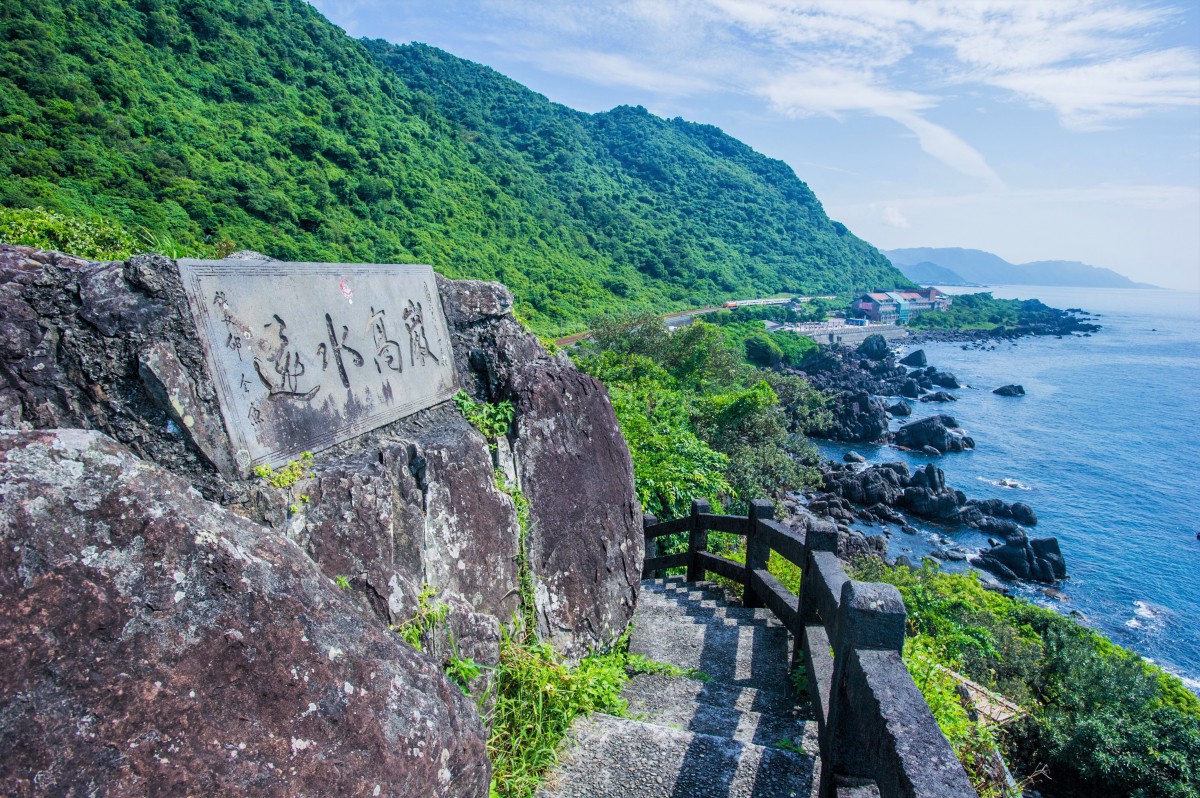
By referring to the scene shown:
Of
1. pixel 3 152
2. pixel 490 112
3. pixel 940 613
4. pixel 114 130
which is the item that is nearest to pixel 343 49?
pixel 490 112

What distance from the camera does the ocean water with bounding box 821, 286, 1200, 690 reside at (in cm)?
2277

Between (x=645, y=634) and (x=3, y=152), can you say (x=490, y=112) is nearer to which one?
(x=3, y=152)

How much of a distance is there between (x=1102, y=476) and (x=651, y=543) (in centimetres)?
3833

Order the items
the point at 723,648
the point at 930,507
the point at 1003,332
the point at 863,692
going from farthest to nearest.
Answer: the point at 1003,332 → the point at 930,507 → the point at 723,648 → the point at 863,692

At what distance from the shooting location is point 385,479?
12.4ft

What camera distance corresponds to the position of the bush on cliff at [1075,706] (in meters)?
8.94

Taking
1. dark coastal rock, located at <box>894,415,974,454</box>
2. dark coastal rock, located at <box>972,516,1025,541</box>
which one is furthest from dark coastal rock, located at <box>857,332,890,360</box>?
dark coastal rock, located at <box>972,516,1025,541</box>

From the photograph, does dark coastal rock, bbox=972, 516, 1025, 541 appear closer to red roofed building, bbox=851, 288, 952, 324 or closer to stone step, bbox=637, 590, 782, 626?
stone step, bbox=637, 590, 782, 626

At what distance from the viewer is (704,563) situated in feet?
24.1

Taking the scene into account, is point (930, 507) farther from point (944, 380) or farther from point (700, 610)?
point (944, 380)

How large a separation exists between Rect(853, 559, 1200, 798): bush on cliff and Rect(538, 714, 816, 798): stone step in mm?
3406

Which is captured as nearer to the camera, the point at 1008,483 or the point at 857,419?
the point at 1008,483

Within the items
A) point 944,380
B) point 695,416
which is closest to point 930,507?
point 695,416

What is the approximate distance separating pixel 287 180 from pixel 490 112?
2171 inches
